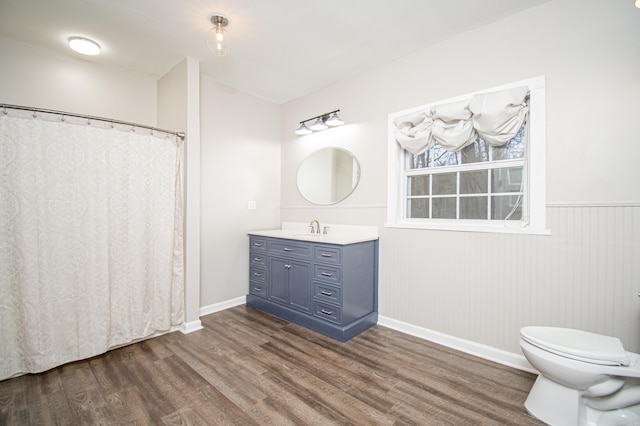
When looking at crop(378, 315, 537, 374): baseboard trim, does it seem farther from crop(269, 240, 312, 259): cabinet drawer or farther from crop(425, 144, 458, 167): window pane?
crop(425, 144, 458, 167): window pane

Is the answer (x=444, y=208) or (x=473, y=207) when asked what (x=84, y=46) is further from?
(x=473, y=207)

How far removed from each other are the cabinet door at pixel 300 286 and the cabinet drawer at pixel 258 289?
461mm

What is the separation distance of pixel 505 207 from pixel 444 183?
20.7 inches

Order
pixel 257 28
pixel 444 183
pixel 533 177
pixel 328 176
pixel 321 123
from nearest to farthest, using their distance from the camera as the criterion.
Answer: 1. pixel 533 177
2. pixel 257 28
3. pixel 444 183
4. pixel 321 123
5. pixel 328 176

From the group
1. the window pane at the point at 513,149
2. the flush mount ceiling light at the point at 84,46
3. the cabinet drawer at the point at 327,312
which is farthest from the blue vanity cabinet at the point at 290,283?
the flush mount ceiling light at the point at 84,46

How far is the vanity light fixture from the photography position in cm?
307

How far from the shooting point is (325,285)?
2.62 m

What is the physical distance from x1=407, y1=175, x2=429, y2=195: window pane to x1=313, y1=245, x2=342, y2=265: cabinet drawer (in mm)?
959

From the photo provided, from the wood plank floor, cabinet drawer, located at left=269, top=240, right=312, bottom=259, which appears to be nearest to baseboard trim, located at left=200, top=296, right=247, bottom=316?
the wood plank floor

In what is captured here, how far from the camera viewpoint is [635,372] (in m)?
1.37

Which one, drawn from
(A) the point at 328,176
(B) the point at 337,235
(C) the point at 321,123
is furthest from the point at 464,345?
(C) the point at 321,123

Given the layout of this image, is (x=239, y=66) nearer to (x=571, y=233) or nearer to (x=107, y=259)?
(x=107, y=259)

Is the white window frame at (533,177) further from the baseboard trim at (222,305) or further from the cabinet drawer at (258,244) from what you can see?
the baseboard trim at (222,305)

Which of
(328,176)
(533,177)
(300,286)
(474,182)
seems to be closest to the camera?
(533,177)
